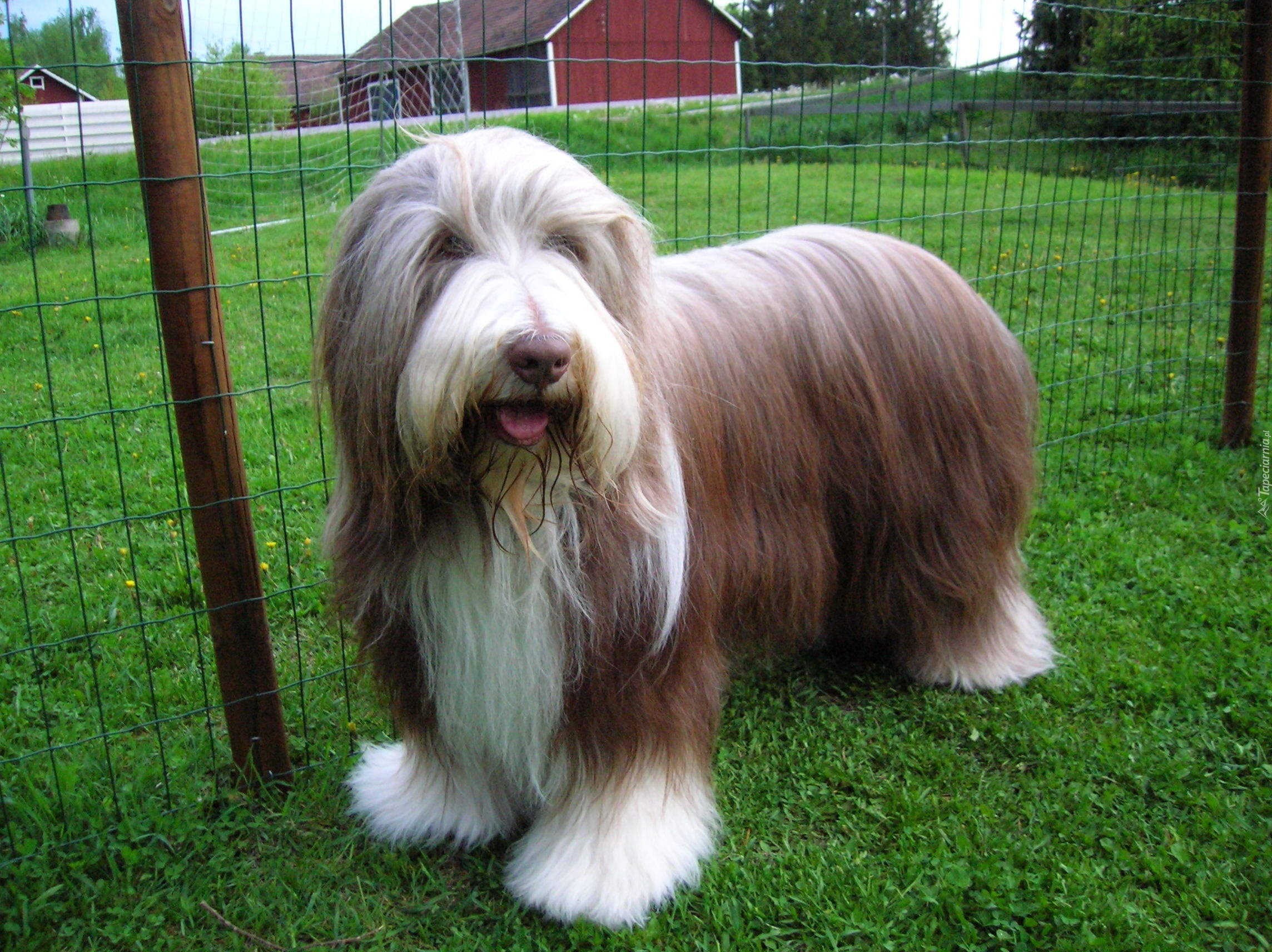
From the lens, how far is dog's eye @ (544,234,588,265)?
1.96 m

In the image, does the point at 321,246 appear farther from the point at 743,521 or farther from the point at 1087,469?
the point at 743,521

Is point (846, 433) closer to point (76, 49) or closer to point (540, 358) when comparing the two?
point (540, 358)

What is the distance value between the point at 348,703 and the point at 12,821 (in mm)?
914

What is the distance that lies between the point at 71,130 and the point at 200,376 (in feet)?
6.15

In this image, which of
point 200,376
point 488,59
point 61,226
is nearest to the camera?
point 200,376

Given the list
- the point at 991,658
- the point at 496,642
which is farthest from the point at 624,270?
the point at 991,658

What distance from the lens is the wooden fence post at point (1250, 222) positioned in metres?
4.37

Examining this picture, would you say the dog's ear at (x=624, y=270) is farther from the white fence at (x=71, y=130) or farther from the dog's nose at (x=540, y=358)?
the white fence at (x=71, y=130)

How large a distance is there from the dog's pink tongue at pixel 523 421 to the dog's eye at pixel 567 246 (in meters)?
0.33

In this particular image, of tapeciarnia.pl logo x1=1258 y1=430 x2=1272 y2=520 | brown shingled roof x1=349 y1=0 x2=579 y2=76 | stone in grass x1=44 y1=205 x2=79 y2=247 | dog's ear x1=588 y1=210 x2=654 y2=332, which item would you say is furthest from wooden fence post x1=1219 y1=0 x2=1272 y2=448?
stone in grass x1=44 y1=205 x2=79 y2=247

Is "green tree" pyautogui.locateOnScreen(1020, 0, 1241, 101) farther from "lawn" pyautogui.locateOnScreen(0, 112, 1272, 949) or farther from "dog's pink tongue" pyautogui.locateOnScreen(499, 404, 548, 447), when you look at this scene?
"dog's pink tongue" pyautogui.locateOnScreen(499, 404, 548, 447)

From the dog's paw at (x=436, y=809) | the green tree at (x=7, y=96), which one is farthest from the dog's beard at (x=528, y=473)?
the green tree at (x=7, y=96)

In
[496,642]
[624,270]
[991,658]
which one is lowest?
[991,658]

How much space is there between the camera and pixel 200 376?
8.00 feet
